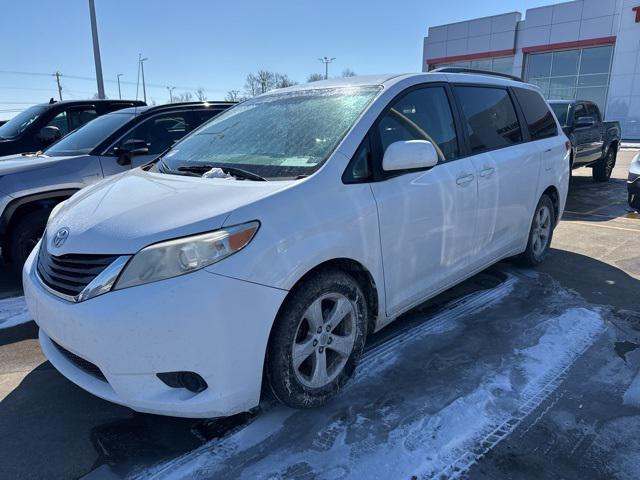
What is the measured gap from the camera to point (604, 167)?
11453 mm

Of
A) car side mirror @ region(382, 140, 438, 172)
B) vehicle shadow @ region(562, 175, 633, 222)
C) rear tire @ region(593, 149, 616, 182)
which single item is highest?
car side mirror @ region(382, 140, 438, 172)

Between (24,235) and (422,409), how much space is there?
4.02 metres

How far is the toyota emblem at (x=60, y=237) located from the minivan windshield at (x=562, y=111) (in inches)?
376

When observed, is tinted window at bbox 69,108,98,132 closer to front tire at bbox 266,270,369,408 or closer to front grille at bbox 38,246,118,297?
front grille at bbox 38,246,118,297

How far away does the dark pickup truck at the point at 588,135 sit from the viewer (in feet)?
30.5

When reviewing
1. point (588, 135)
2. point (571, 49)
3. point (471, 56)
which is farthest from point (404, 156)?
point (471, 56)

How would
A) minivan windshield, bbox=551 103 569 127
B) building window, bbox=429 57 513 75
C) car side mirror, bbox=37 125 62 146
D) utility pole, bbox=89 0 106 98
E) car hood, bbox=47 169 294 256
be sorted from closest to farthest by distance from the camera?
car hood, bbox=47 169 294 256
car side mirror, bbox=37 125 62 146
minivan windshield, bbox=551 103 569 127
utility pole, bbox=89 0 106 98
building window, bbox=429 57 513 75

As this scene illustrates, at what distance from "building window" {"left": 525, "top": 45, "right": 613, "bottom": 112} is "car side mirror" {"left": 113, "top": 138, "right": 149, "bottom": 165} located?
30422 millimetres

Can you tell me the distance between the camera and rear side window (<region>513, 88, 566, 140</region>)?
462 centimetres

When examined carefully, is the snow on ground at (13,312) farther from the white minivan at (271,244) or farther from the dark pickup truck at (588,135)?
the dark pickup truck at (588,135)

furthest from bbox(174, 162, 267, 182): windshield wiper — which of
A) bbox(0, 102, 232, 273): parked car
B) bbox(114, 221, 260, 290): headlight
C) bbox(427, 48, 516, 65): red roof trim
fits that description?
bbox(427, 48, 516, 65): red roof trim

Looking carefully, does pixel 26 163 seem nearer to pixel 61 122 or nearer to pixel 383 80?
pixel 61 122

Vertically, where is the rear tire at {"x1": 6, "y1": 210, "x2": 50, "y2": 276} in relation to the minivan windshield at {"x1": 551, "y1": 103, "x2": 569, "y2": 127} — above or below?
below

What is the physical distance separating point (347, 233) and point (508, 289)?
250 cm
